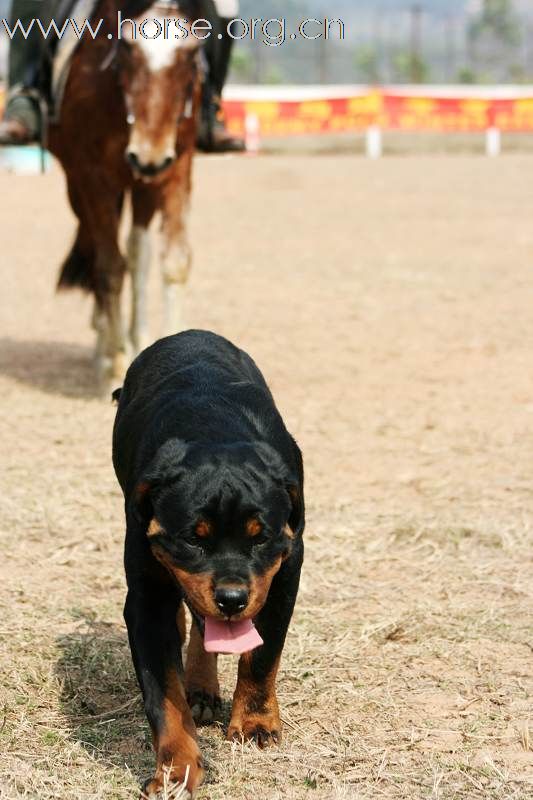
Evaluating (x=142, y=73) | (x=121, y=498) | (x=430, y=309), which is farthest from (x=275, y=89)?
(x=121, y=498)

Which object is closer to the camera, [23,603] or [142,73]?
[23,603]

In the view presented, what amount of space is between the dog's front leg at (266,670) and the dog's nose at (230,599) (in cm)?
45

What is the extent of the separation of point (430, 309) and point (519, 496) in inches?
206

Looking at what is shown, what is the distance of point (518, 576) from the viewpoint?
5.22m

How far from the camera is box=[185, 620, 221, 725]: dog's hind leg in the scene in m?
3.93

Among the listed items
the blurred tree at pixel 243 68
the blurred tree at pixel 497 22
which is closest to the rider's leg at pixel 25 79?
the blurred tree at pixel 243 68

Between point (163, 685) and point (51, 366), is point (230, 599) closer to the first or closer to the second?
point (163, 685)

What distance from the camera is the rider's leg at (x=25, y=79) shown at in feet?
28.4

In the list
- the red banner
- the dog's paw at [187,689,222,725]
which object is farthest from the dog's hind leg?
the red banner

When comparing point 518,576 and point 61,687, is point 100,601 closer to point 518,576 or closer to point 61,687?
point 61,687

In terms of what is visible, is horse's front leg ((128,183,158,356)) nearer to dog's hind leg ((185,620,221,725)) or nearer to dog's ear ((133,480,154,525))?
dog's hind leg ((185,620,221,725))

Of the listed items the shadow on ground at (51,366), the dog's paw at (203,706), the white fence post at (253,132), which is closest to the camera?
the dog's paw at (203,706)

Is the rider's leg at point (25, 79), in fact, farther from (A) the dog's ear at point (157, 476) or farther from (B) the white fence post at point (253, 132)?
(B) the white fence post at point (253, 132)

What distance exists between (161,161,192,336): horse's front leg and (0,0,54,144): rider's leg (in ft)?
3.89
